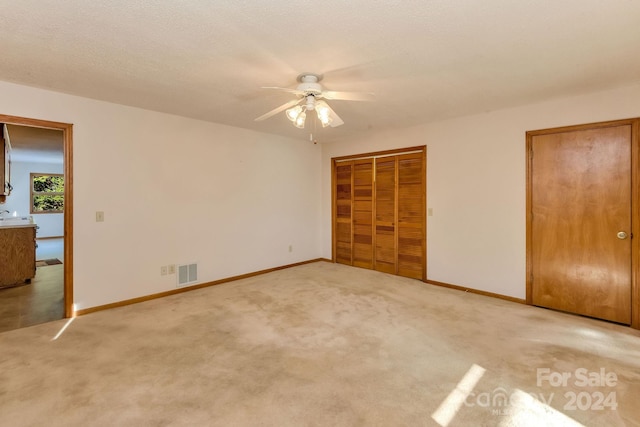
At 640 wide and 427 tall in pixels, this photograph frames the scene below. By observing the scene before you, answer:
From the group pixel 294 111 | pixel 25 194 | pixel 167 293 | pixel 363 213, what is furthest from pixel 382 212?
pixel 25 194

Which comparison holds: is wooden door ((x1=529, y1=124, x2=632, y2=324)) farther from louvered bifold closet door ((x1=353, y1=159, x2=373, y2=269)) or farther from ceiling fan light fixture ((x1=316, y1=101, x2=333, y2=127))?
ceiling fan light fixture ((x1=316, y1=101, x2=333, y2=127))

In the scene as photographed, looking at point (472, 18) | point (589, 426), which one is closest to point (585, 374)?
point (589, 426)

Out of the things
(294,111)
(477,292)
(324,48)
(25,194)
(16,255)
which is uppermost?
(324,48)

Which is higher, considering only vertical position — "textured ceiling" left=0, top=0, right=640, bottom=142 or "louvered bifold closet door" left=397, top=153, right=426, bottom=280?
"textured ceiling" left=0, top=0, right=640, bottom=142

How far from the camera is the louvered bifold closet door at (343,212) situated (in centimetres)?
568

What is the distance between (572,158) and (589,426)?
273 centimetres

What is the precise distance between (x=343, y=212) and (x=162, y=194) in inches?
123

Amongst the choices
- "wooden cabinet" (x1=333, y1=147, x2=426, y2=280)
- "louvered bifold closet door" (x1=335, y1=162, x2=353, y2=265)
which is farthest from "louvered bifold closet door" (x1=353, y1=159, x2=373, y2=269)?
"louvered bifold closet door" (x1=335, y1=162, x2=353, y2=265)

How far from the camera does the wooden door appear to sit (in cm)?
309

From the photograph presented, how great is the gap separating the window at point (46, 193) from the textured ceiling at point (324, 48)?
331 inches

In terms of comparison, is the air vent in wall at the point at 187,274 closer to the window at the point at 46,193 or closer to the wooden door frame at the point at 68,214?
the wooden door frame at the point at 68,214

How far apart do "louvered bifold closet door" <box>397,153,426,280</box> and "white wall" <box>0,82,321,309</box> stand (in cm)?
192

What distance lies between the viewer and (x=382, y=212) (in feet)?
16.9

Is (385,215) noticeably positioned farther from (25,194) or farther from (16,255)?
(25,194)
